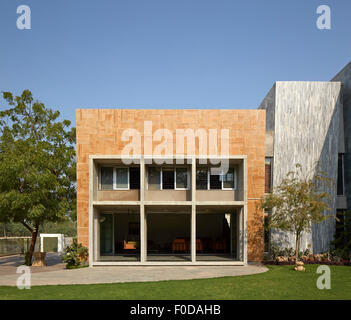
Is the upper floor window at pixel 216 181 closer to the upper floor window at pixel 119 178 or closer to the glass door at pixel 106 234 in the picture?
the upper floor window at pixel 119 178

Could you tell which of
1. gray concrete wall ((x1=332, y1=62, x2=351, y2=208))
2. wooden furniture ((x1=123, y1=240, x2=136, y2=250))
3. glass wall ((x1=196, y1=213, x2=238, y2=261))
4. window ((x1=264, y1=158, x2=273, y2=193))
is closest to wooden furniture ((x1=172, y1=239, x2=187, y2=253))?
glass wall ((x1=196, y1=213, x2=238, y2=261))

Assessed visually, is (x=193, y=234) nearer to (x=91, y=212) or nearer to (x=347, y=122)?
(x=91, y=212)

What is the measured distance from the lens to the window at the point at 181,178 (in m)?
17.4

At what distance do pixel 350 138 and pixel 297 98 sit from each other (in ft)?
12.2

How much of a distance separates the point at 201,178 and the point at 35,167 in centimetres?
892

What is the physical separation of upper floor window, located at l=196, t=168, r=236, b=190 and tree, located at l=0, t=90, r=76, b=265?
7.55 meters

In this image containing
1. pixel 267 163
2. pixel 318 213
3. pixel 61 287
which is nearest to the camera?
pixel 61 287

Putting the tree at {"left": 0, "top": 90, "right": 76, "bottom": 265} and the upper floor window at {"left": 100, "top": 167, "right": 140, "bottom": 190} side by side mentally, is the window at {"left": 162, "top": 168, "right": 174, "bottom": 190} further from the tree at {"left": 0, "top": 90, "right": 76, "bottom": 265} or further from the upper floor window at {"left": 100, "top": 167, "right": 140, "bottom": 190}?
the tree at {"left": 0, "top": 90, "right": 76, "bottom": 265}

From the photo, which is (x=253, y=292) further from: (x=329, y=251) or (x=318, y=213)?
(x=329, y=251)

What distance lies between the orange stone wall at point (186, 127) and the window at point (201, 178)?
76.4 inches

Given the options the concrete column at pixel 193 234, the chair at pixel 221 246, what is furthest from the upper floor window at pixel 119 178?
the chair at pixel 221 246

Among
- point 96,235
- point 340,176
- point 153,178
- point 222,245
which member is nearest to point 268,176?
point 340,176

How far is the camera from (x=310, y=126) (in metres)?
17.8
